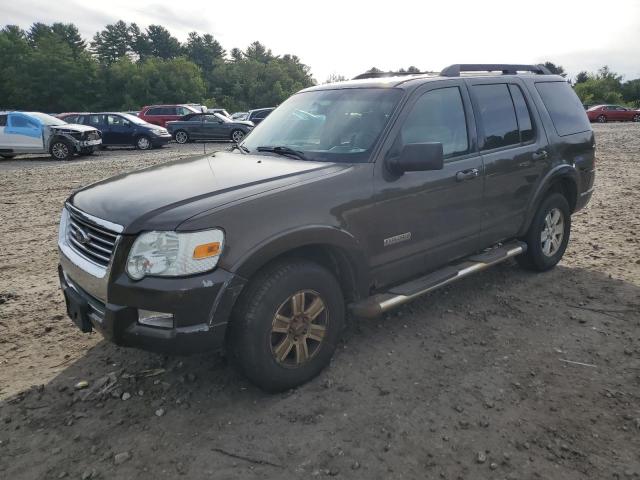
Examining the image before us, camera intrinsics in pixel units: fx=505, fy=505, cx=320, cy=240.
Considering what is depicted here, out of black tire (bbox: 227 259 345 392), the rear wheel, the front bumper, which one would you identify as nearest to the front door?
black tire (bbox: 227 259 345 392)

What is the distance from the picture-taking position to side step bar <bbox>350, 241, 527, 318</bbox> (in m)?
3.29

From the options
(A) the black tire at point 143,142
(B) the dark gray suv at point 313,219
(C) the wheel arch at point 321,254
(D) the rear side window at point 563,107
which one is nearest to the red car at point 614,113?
(A) the black tire at point 143,142

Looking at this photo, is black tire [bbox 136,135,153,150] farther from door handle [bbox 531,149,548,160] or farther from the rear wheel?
door handle [bbox 531,149,548,160]

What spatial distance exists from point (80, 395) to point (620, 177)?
11.3 meters

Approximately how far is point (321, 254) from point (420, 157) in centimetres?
88

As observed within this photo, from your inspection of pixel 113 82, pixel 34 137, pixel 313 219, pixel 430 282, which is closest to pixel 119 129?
pixel 34 137

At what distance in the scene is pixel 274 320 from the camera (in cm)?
292

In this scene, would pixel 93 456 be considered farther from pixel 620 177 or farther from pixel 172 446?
pixel 620 177

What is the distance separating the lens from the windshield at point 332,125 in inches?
137

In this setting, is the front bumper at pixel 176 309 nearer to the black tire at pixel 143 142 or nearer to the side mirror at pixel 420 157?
the side mirror at pixel 420 157

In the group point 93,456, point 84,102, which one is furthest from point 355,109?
point 84,102

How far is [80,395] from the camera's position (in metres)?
3.15

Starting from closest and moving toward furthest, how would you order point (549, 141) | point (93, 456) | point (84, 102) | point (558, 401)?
point (93, 456), point (558, 401), point (549, 141), point (84, 102)

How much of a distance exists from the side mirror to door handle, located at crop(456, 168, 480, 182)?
0.61 meters
